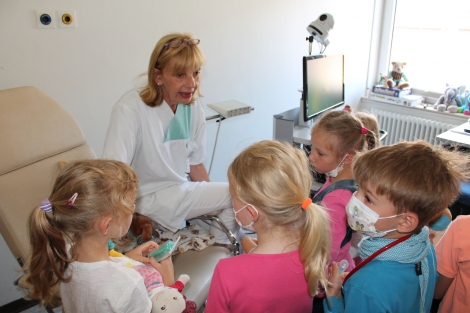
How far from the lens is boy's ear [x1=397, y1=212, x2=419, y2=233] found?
1.00 m

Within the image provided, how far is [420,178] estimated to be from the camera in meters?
0.98

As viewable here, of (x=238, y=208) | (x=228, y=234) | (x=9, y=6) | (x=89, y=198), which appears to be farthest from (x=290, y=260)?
(x=9, y=6)

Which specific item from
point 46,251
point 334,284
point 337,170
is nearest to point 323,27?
point 337,170

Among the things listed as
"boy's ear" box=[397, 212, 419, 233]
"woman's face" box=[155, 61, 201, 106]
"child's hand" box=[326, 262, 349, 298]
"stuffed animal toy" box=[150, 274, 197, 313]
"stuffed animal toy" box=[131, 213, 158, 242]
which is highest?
"woman's face" box=[155, 61, 201, 106]

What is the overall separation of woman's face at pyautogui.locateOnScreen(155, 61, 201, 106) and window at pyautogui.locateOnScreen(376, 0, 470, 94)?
2862 mm

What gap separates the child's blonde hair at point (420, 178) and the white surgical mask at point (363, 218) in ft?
0.24

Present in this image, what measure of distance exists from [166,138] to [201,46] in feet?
3.26

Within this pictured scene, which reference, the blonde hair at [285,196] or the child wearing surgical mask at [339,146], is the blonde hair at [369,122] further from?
the blonde hair at [285,196]

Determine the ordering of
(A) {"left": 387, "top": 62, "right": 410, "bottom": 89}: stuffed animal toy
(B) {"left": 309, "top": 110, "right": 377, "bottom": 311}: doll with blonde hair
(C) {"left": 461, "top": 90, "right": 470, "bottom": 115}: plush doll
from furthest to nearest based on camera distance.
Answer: (A) {"left": 387, "top": 62, "right": 410, "bottom": 89}: stuffed animal toy < (C) {"left": 461, "top": 90, "right": 470, "bottom": 115}: plush doll < (B) {"left": 309, "top": 110, "right": 377, "bottom": 311}: doll with blonde hair

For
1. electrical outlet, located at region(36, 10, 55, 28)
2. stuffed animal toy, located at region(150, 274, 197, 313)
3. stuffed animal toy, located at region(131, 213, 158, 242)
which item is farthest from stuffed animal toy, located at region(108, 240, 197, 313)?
electrical outlet, located at region(36, 10, 55, 28)

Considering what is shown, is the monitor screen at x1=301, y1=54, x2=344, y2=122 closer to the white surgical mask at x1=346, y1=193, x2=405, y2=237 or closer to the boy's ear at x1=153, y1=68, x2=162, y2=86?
the boy's ear at x1=153, y1=68, x2=162, y2=86

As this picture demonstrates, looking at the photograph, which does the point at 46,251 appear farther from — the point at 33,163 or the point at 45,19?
the point at 45,19

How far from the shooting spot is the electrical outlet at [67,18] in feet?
6.20

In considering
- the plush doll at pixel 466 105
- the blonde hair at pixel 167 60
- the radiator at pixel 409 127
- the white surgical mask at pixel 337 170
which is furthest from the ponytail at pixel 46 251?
the plush doll at pixel 466 105
